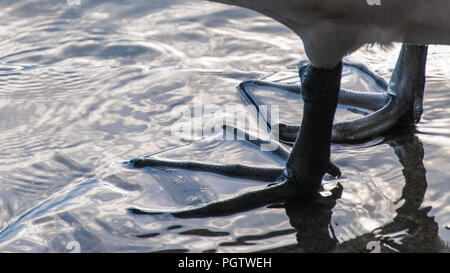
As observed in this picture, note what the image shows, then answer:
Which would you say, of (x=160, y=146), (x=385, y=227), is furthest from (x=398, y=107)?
(x=160, y=146)

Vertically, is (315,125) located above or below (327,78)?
below

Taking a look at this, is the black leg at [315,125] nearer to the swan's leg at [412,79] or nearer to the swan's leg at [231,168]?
the swan's leg at [231,168]

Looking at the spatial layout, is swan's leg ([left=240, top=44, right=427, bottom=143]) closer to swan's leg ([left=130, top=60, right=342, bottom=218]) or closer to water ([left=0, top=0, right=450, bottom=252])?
water ([left=0, top=0, right=450, bottom=252])

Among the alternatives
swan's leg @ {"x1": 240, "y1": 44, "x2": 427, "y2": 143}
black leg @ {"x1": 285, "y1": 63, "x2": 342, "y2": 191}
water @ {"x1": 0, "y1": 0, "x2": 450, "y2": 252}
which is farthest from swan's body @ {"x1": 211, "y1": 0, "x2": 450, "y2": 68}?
swan's leg @ {"x1": 240, "y1": 44, "x2": 427, "y2": 143}

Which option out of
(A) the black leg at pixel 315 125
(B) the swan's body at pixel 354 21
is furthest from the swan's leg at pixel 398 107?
(B) the swan's body at pixel 354 21

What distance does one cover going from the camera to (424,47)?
3.17 m

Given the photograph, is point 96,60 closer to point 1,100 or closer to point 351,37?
point 1,100

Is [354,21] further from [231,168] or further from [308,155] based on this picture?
[231,168]

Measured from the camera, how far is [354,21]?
238cm

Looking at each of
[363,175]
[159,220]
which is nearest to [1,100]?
[159,220]

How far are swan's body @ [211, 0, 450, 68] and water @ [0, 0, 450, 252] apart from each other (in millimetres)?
327

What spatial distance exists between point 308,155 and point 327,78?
0.30 meters

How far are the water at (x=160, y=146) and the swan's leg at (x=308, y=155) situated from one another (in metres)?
0.04

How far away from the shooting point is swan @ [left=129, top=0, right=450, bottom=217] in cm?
235
